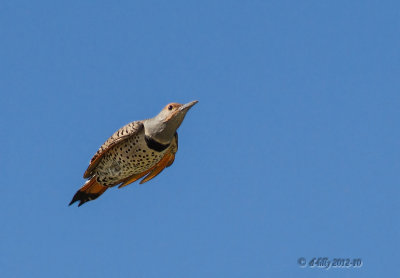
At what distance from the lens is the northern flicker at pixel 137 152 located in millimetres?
14633

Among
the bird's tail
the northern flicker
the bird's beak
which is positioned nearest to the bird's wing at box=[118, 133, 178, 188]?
the northern flicker

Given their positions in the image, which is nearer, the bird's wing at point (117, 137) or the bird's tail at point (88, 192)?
the bird's wing at point (117, 137)

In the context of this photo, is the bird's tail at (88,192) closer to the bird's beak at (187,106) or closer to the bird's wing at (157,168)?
the bird's wing at (157,168)

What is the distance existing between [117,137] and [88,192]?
1.51m

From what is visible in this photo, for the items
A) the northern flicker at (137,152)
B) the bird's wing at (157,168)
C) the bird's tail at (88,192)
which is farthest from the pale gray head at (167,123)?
the bird's tail at (88,192)

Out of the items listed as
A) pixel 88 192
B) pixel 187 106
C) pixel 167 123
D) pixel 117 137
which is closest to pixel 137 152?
pixel 117 137

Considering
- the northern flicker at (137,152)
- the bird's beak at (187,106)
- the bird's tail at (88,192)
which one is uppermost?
the bird's beak at (187,106)

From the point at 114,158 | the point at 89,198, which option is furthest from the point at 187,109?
the point at 89,198

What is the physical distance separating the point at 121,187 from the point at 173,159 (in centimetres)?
112

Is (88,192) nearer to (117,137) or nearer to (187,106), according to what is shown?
(117,137)

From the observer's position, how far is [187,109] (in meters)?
14.4

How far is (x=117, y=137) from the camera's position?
48.8ft

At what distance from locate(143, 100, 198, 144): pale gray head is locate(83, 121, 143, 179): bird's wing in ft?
0.73

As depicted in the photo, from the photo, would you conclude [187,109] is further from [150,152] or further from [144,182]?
[144,182]
